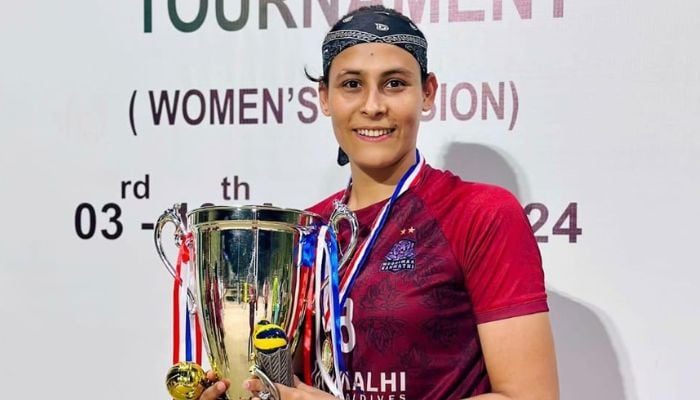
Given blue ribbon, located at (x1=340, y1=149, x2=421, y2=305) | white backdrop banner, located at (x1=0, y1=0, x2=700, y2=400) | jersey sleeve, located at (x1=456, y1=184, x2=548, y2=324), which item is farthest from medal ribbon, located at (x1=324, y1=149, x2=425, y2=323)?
white backdrop banner, located at (x1=0, y1=0, x2=700, y2=400)

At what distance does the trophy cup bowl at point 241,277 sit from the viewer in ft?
3.94

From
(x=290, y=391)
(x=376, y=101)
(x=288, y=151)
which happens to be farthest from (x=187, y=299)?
(x=288, y=151)

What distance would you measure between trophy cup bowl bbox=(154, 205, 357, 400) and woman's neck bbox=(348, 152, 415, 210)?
0.42ft

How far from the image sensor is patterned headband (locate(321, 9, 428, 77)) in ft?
4.25

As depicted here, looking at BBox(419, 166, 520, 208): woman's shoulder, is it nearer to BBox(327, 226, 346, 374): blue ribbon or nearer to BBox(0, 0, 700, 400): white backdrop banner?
BBox(327, 226, 346, 374): blue ribbon

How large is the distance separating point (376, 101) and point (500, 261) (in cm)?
28

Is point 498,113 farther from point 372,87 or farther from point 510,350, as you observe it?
point 510,350

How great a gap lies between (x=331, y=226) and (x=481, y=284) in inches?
8.6

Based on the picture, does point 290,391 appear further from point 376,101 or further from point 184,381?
point 376,101

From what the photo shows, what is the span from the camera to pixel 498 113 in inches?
65.4

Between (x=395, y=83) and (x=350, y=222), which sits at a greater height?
(x=395, y=83)

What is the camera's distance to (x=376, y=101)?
129 centimetres

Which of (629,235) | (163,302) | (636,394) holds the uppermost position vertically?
(629,235)

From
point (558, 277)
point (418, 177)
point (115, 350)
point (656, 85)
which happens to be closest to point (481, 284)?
point (418, 177)
